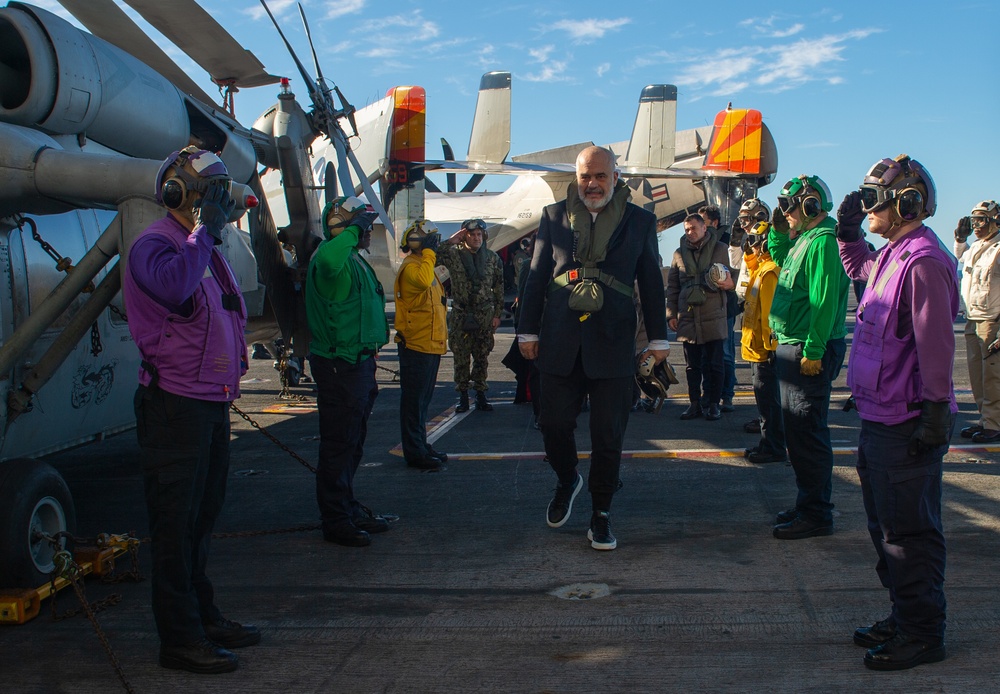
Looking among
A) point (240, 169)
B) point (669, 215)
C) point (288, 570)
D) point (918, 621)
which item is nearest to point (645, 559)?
point (918, 621)

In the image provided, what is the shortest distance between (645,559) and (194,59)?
6.68 metres

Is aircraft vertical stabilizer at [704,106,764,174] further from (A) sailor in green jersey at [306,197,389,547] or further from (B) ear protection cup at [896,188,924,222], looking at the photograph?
(B) ear protection cup at [896,188,924,222]

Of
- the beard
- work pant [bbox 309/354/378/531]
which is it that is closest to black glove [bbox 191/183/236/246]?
work pant [bbox 309/354/378/531]

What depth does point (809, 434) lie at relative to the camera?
470 centimetres

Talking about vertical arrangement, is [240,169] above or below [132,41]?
below

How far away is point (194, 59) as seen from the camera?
327 inches

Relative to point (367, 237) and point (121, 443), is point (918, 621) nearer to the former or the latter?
point (367, 237)

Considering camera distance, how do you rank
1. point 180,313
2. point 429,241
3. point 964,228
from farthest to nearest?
point 964,228 < point 429,241 < point 180,313

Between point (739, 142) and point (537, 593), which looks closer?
point (537, 593)

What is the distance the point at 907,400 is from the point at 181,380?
9.10ft

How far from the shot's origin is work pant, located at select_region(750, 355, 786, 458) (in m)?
6.05

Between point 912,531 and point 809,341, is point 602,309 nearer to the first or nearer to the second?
point 809,341


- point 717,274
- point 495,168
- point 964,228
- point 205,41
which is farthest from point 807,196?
point 495,168

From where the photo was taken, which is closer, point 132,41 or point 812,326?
point 812,326
